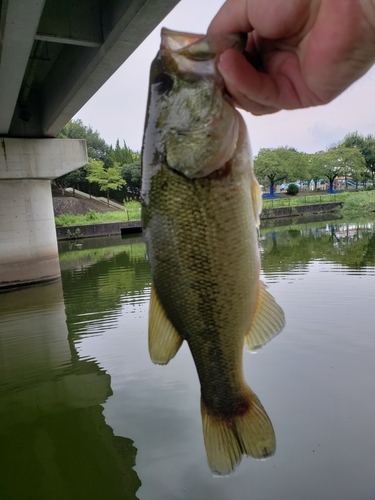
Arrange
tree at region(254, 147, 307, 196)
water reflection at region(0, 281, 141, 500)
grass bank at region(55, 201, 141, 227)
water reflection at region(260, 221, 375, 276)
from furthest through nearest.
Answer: tree at region(254, 147, 307, 196), grass bank at region(55, 201, 141, 227), water reflection at region(260, 221, 375, 276), water reflection at region(0, 281, 141, 500)

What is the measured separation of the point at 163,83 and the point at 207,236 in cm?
64

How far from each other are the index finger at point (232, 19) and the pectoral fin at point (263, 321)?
109 cm

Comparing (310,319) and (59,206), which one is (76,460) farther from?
(59,206)

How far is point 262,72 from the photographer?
169 cm

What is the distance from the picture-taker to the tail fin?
1.85m

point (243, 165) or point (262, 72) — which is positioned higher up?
point (262, 72)

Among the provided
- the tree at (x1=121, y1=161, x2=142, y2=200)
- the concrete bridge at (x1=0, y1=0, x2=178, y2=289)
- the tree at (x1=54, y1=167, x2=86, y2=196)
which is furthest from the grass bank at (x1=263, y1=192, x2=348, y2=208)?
the concrete bridge at (x1=0, y1=0, x2=178, y2=289)

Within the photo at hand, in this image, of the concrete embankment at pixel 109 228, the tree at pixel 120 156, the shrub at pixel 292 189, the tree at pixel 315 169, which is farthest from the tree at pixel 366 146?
the tree at pixel 120 156

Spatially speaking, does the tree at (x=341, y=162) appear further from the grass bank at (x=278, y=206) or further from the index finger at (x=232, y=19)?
the index finger at (x=232, y=19)

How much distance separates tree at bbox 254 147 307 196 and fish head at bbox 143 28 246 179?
2025 inches

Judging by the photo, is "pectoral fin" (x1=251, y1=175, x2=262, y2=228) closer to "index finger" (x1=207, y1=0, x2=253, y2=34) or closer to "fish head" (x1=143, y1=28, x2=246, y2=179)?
"fish head" (x1=143, y1=28, x2=246, y2=179)

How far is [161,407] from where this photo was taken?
5934mm

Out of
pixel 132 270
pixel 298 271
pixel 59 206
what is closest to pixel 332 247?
pixel 298 271

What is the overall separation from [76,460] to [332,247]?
1687cm
